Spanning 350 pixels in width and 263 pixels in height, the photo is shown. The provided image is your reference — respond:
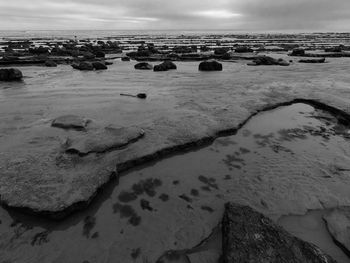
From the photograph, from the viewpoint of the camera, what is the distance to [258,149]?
5.51 metres

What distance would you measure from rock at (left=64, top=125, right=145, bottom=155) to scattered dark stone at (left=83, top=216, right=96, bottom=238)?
5.66 ft

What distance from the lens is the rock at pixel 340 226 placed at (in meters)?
3.12

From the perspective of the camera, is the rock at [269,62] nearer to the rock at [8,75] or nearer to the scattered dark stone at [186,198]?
the rock at [8,75]

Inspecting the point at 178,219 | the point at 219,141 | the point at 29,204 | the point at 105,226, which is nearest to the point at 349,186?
the point at 219,141

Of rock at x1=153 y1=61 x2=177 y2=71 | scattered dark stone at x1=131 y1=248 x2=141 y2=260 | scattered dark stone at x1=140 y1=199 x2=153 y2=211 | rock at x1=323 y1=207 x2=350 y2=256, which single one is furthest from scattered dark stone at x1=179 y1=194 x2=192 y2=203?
rock at x1=153 y1=61 x2=177 y2=71

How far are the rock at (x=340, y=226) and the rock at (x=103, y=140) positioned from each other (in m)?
3.82

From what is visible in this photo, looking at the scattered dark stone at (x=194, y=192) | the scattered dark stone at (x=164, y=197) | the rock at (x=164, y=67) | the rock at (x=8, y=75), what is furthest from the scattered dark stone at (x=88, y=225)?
the rock at (x=164, y=67)

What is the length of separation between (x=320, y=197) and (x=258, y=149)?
5.70ft

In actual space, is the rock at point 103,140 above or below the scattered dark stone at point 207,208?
above

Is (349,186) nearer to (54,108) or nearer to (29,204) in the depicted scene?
(29,204)

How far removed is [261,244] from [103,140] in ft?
12.3

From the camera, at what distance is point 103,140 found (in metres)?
5.42

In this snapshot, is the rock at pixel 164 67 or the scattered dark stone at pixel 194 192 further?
the rock at pixel 164 67

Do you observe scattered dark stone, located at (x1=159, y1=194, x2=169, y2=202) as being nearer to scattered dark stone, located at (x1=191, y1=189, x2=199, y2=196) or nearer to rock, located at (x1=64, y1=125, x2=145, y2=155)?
scattered dark stone, located at (x1=191, y1=189, x2=199, y2=196)
